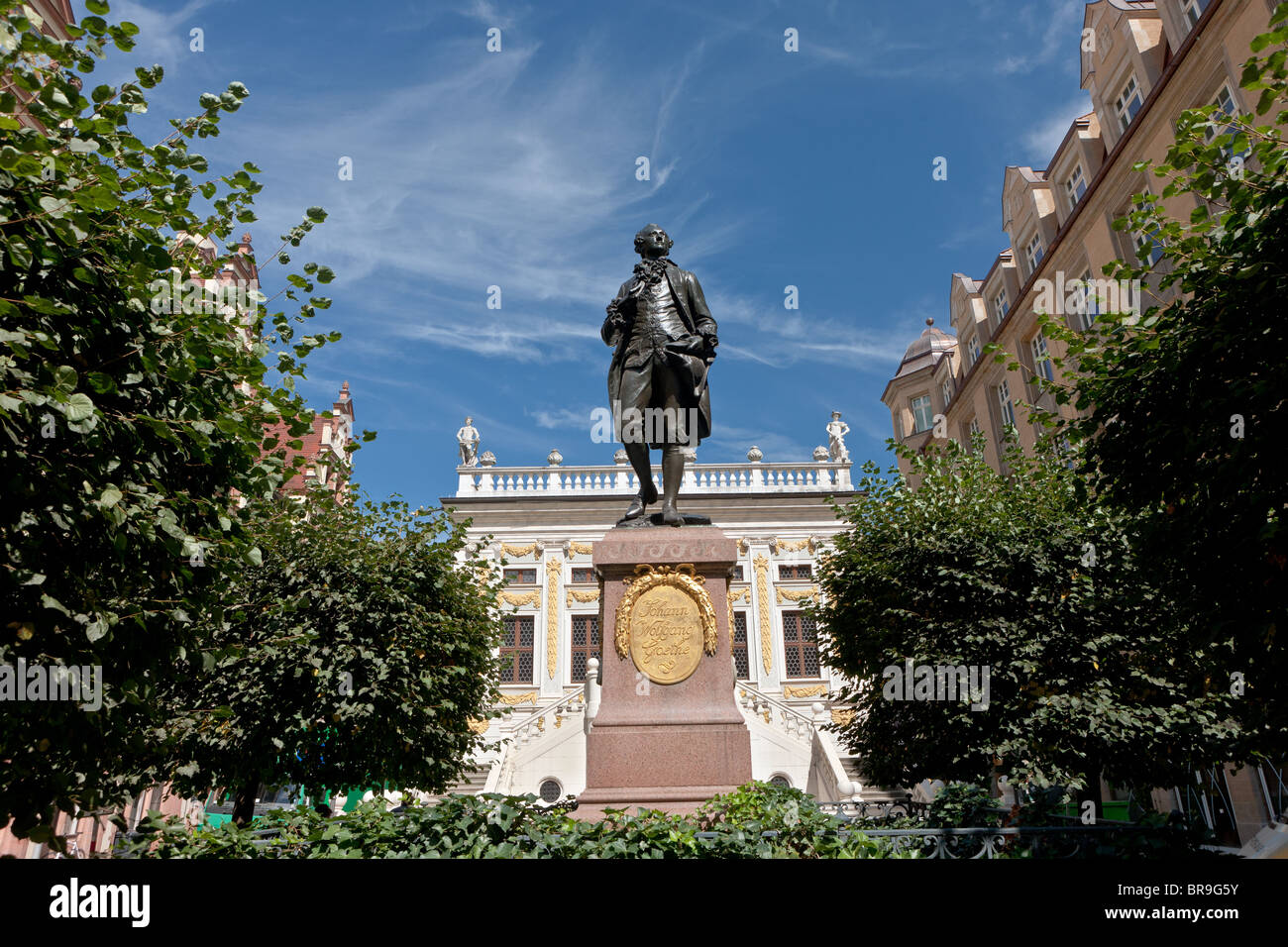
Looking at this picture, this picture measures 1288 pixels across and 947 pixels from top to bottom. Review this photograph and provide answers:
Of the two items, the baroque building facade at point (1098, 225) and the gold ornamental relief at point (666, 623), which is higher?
the baroque building facade at point (1098, 225)

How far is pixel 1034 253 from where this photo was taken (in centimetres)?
2650

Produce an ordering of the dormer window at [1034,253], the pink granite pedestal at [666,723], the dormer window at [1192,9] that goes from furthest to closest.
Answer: the dormer window at [1034,253] < the dormer window at [1192,9] < the pink granite pedestal at [666,723]

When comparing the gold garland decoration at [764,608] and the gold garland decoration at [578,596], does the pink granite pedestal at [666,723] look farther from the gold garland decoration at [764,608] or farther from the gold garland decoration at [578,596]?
the gold garland decoration at [578,596]

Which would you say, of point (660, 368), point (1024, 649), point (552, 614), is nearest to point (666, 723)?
point (660, 368)

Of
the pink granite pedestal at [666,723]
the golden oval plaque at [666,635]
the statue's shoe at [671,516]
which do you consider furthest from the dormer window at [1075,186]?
the golden oval plaque at [666,635]

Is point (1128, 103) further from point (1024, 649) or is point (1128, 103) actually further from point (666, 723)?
point (666, 723)

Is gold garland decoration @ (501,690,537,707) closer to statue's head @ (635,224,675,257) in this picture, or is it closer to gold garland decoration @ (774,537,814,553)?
gold garland decoration @ (774,537,814,553)

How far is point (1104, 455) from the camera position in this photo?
7.43 metres

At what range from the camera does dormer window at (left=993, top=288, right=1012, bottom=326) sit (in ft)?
93.4

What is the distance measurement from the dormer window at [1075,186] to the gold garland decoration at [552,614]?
22.8 meters

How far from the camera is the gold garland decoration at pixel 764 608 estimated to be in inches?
1300

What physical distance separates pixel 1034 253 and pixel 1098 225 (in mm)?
4716
